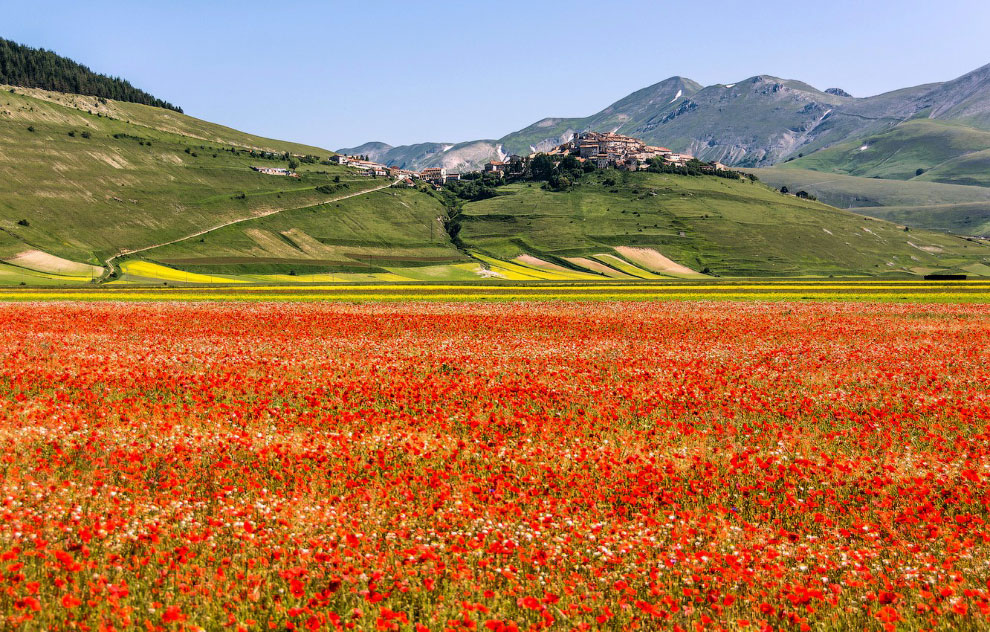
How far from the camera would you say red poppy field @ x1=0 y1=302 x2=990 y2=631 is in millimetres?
8125

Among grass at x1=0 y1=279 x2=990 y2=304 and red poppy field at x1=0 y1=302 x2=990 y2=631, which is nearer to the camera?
red poppy field at x1=0 y1=302 x2=990 y2=631

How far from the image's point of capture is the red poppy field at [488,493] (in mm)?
8125

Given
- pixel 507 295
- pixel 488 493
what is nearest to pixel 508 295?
pixel 507 295

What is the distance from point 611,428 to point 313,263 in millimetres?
179229

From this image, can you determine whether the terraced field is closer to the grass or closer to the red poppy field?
the grass

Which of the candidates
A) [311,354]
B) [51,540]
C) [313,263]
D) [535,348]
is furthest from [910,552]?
[313,263]

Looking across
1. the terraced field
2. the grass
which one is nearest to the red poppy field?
the terraced field

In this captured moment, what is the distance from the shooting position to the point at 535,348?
3114 cm

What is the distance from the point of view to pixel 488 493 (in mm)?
11852

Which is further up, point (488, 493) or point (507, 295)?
point (488, 493)

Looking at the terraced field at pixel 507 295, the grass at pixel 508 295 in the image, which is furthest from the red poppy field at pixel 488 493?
the grass at pixel 508 295

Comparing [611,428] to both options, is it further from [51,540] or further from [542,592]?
[51,540]

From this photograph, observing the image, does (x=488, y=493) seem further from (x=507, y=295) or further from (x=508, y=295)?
(x=508, y=295)

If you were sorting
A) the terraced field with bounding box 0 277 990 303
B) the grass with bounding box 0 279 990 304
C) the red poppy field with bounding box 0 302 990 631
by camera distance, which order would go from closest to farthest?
the red poppy field with bounding box 0 302 990 631, the terraced field with bounding box 0 277 990 303, the grass with bounding box 0 279 990 304
